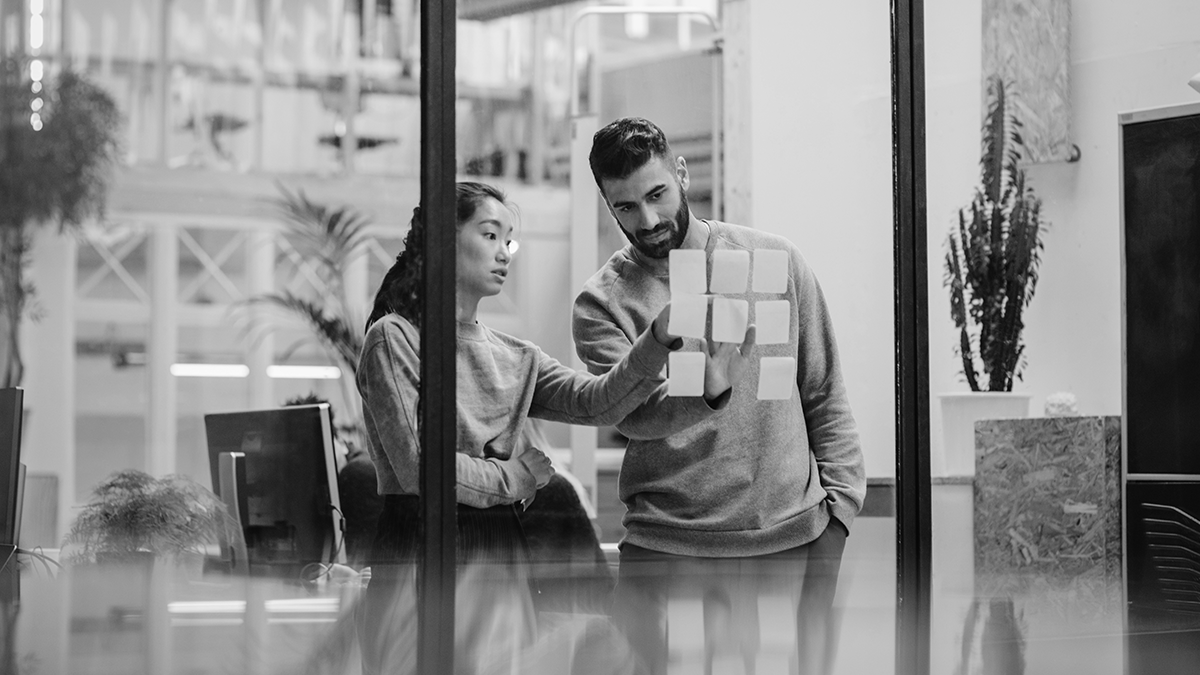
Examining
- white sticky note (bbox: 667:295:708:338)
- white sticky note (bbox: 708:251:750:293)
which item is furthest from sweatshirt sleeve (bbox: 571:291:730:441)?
white sticky note (bbox: 708:251:750:293)

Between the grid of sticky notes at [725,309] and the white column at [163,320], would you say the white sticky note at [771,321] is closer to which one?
the grid of sticky notes at [725,309]

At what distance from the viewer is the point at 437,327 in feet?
10.1

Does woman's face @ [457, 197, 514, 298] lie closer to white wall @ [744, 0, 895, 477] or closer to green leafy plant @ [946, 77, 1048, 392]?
white wall @ [744, 0, 895, 477]

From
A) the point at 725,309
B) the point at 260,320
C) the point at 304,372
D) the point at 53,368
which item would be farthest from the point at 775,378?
the point at 53,368

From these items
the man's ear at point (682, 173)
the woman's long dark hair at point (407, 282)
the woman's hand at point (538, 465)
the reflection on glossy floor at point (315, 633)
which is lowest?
the reflection on glossy floor at point (315, 633)

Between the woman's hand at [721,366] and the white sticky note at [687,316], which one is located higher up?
the white sticky note at [687,316]

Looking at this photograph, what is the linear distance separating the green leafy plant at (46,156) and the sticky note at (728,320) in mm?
1344

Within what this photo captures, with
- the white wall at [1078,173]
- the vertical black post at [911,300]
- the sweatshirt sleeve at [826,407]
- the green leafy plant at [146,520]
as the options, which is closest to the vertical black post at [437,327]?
the green leafy plant at [146,520]

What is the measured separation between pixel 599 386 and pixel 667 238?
1.23 feet

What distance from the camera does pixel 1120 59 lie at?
149 inches

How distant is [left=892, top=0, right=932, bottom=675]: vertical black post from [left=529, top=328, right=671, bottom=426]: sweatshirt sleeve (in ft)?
2.30

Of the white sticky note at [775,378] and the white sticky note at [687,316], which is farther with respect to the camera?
the white sticky note at [775,378]

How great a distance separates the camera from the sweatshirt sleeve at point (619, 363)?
321 cm

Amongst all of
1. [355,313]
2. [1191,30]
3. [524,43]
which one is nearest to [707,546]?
[355,313]
